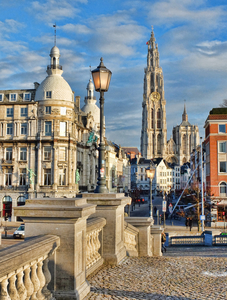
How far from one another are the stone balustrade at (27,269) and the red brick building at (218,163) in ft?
129

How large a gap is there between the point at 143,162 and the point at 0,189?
109 meters

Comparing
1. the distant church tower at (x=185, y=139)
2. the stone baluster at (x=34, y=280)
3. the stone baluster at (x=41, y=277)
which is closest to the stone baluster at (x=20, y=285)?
the stone baluster at (x=34, y=280)

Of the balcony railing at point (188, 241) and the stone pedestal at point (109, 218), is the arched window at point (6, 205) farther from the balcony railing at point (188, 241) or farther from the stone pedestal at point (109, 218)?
the stone pedestal at point (109, 218)

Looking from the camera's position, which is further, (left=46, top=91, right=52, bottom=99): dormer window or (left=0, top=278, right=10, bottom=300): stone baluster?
(left=46, top=91, right=52, bottom=99): dormer window

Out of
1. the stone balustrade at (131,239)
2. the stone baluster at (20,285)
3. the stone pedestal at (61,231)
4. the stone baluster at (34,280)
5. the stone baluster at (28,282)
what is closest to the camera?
the stone baluster at (20,285)

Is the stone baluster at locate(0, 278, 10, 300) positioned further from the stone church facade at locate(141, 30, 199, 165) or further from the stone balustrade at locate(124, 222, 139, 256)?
the stone church facade at locate(141, 30, 199, 165)

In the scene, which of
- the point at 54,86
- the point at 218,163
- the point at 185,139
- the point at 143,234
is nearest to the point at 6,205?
the point at 54,86

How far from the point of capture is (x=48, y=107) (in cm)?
4759

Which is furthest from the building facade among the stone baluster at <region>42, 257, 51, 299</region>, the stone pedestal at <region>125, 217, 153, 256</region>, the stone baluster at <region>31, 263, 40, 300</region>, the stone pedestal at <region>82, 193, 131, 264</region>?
the stone baluster at <region>31, 263, 40, 300</region>

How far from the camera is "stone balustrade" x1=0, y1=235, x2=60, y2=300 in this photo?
421 centimetres

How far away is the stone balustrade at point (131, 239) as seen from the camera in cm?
1069

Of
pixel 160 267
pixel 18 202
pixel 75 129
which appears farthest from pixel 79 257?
pixel 75 129

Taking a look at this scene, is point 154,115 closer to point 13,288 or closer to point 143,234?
point 143,234

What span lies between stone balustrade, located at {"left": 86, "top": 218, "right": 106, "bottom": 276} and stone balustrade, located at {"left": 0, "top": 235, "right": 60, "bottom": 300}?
1840 millimetres
